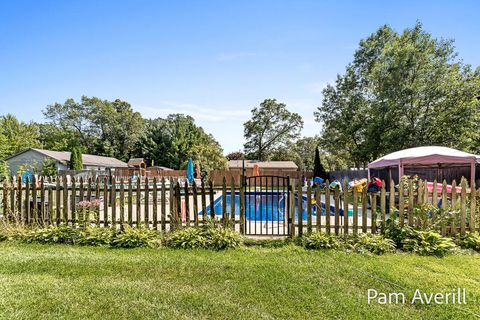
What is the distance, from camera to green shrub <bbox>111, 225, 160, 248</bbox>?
542 cm

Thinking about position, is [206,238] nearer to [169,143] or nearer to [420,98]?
[420,98]

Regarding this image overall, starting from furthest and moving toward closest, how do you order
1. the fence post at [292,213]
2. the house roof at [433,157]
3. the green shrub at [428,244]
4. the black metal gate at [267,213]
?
1. the house roof at [433,157]
2. the black metal gate at [267,213]
3. the fence post at [292,213]
4. the green shrub at [428,244]

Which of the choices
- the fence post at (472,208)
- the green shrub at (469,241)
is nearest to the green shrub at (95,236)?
the green shrub at (469,241)

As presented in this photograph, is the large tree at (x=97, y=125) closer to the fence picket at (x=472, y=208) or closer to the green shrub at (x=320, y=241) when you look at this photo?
the green shrub at (x=320, y=241)

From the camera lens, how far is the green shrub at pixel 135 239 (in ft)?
17.8

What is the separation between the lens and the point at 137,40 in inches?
432

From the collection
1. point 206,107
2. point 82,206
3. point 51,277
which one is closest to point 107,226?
point 82,206

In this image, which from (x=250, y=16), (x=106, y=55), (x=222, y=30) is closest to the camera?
(x=250, y=16)

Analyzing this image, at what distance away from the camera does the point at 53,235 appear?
569 centimetres

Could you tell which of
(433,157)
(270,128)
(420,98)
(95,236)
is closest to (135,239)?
(95,236)

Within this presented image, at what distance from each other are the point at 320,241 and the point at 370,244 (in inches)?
35.3

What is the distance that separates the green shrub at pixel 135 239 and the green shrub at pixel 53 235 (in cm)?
94

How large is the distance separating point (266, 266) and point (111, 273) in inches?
91.6

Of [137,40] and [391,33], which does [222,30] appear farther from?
[391,33]
